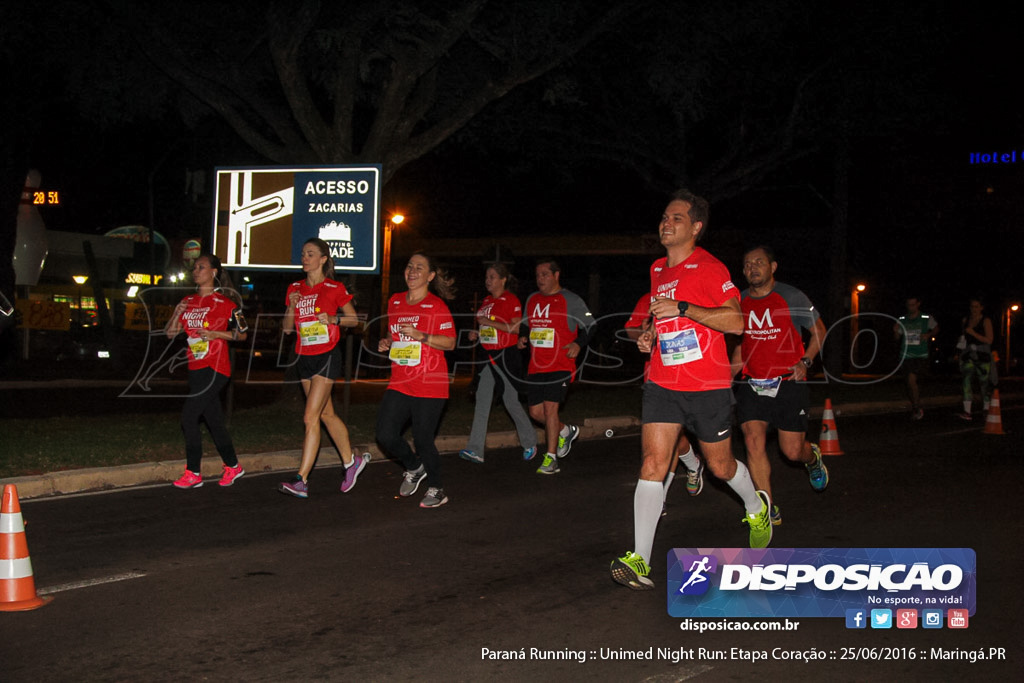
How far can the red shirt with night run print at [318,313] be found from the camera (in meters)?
8.59

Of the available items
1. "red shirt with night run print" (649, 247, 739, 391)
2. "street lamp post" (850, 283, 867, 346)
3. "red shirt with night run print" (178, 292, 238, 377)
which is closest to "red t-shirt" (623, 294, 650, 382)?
"red shirt with night run print" (649, 247, 739, 391)

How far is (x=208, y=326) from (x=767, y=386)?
4.67 m

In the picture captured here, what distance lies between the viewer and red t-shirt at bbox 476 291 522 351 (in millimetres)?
10633

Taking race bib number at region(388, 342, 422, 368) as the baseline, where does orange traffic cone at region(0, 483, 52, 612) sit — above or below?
below

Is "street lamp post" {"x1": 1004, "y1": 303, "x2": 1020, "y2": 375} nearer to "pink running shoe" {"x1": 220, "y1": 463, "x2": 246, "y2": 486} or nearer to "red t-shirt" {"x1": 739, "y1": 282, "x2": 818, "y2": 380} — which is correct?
"red t-shirt" {"x1": 739, "y1": 282, "x2": 818, "y2": 380}

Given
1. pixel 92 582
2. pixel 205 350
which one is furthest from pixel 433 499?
pixel 92 582

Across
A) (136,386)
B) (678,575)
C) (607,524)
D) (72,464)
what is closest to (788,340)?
(607,524)

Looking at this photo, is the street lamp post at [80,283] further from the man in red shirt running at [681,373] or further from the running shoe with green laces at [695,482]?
the man in red shirt running at [681,373]

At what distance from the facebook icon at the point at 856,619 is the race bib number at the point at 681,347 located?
5.05 ft

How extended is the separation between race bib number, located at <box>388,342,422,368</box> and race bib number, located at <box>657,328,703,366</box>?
2871mm

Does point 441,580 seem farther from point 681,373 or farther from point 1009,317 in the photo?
point 1009,317

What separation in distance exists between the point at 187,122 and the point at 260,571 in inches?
517

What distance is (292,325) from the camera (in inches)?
346

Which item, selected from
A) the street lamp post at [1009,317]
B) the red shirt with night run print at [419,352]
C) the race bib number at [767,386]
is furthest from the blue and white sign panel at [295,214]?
the street lamp post at [1009,317]
